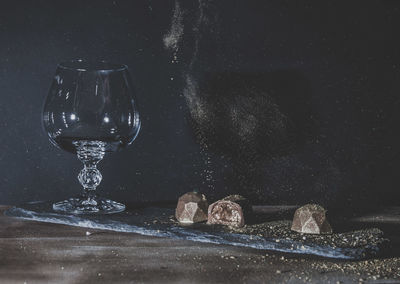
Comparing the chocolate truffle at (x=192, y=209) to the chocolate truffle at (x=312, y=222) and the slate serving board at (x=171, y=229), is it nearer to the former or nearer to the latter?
the slate serving board at (x=171, y=229)

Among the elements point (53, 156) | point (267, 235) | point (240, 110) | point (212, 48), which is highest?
point (212, 48)

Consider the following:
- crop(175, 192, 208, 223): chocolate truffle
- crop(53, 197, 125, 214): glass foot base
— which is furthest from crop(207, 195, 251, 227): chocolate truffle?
crop(53, 197, 125, 214): glass foot base

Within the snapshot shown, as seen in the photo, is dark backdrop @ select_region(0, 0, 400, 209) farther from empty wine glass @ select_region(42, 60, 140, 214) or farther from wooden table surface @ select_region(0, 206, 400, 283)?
wooden table surface @ select_region(0, 206, 400, 283)

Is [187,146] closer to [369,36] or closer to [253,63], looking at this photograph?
[253,63]

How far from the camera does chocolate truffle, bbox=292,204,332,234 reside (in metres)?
0.97

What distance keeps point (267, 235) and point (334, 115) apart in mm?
393

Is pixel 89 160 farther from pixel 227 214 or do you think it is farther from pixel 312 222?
pixel 312 222

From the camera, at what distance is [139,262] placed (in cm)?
86

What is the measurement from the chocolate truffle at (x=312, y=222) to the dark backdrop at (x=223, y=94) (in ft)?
1.03

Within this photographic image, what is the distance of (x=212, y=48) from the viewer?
127 cm

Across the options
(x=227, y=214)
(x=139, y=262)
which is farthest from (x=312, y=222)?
(x=139, y=262)

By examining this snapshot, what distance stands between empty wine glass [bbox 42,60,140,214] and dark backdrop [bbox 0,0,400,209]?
14 cm

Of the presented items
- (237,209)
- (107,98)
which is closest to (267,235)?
(237,209)

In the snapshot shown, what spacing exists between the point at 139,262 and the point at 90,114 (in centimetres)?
34
